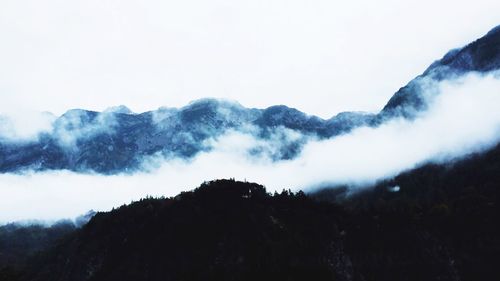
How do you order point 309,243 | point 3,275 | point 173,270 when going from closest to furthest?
point 3,275 → point 173,270 → point 309,243

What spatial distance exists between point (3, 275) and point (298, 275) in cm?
4392

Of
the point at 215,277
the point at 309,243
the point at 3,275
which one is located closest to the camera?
the point at 3,275

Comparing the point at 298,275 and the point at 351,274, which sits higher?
the point at 298,275

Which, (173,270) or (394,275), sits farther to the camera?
(394,275)

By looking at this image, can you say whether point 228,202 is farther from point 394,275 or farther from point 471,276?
point 471,276

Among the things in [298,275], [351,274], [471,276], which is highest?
[298,275]

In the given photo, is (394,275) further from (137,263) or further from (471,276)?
(137,263)

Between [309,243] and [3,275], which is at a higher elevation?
[3,275]

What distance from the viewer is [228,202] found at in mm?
194125

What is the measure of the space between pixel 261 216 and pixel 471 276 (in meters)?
76.7

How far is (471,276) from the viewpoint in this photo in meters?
196

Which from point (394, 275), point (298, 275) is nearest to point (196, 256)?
point (394, 275)

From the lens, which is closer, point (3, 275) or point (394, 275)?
point (3, 275)

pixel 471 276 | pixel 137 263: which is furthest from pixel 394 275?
pixel 137 263
